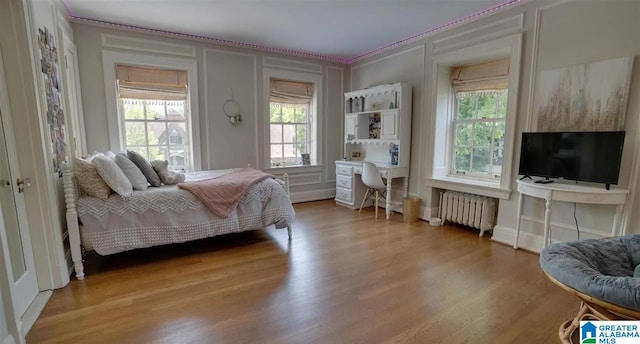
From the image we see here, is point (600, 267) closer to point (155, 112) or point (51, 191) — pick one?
point (51, 191)

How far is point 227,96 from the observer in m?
4.54

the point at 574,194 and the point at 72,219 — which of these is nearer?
the point at 72,219

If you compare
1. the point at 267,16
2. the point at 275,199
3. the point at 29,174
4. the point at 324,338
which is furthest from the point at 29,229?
the point at 267,16

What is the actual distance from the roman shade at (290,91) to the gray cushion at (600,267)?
13.8 feet

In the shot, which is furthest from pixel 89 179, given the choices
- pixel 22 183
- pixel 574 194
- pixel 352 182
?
pixel 574 194

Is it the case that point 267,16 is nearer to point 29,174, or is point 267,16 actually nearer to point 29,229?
point 29,174

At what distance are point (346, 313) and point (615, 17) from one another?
331 centimetres

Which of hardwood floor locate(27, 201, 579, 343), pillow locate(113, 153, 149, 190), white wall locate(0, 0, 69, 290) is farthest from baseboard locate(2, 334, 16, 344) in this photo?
pillow locate(113, 153, 149, 190)

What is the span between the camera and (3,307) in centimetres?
152

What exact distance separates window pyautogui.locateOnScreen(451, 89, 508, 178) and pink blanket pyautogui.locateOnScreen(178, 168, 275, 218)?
2851mm

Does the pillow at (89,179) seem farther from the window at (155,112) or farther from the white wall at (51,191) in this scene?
the window at (155,112)

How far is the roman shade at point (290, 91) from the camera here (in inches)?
196

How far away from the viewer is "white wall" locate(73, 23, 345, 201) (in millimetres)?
3650

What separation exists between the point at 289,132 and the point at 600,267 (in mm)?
4361
